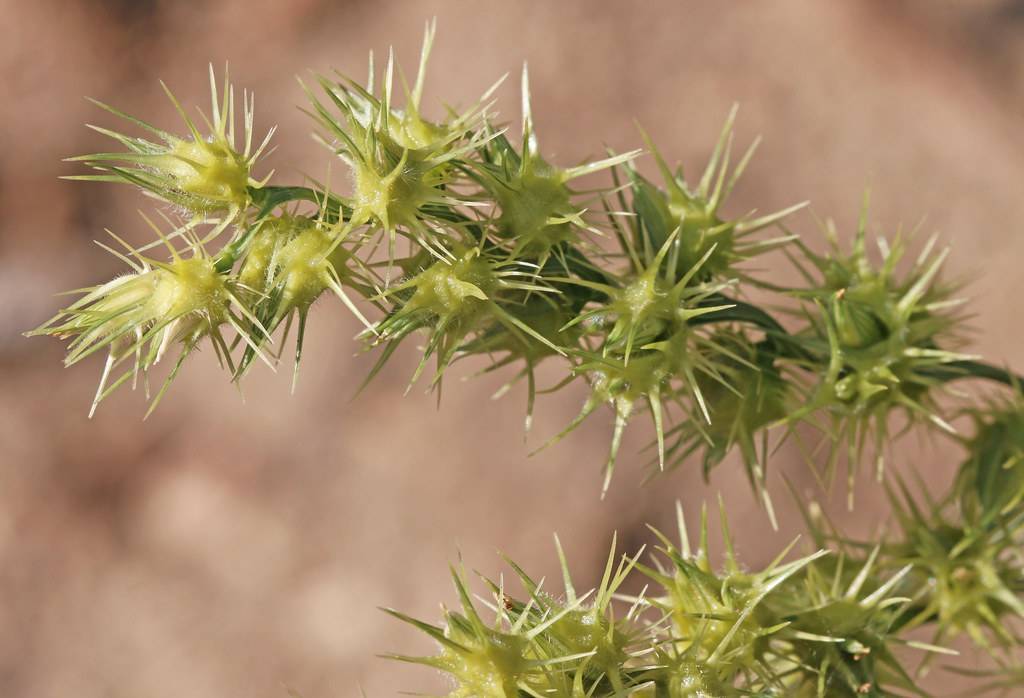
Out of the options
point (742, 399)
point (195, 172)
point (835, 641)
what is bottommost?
point (835, 641)

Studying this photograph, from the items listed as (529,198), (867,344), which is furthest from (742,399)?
(529,198)

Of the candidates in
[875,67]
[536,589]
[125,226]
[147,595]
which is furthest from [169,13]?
[536,589]

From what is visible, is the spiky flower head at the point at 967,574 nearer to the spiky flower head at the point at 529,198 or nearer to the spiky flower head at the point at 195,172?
the spiky flower head at the point at 529,198

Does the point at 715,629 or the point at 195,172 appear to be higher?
the point at 195,172

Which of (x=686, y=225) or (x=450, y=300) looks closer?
(x=450, y=300)

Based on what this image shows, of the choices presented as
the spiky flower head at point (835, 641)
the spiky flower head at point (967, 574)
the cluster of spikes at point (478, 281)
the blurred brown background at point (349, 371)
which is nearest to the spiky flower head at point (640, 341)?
the cluster of spikes at point (478, 281)

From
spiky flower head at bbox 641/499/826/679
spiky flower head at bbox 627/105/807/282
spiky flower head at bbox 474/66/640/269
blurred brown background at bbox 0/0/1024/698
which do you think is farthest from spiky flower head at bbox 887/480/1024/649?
blurred brown background at bbox 0/0/1024/698

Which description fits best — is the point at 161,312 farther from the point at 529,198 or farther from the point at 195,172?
the point at 529,198
